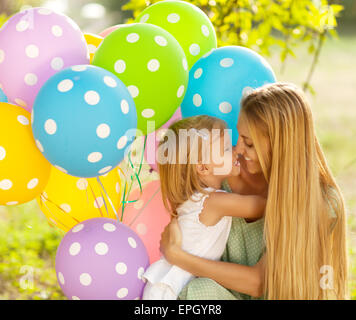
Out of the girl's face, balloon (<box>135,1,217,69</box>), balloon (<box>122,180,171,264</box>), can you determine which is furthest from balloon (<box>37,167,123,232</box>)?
balloon (<box>135,1,217,69</box>)

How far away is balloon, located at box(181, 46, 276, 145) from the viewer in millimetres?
1799

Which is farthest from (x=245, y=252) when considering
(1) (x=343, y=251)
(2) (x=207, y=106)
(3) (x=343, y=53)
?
(3) (x=343, y=53)

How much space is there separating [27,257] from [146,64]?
226 cm

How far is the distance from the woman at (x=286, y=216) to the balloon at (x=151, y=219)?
0.88 ft

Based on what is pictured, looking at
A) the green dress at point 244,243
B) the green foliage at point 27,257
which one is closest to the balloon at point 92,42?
the green dress at point 244,243

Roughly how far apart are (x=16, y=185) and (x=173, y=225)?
55 centimetres

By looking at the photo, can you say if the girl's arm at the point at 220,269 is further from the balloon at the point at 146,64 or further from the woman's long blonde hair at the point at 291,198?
the balloon at the point at 146,64

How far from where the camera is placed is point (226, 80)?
180 centimetres

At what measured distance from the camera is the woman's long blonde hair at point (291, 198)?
1.66 meters

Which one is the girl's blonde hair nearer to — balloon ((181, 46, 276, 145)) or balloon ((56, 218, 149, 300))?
balloon ((181, 46, 276, 145))

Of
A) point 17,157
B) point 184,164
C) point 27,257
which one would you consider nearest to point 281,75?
point 27,257

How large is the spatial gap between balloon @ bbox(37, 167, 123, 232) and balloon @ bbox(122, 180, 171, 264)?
99mm
